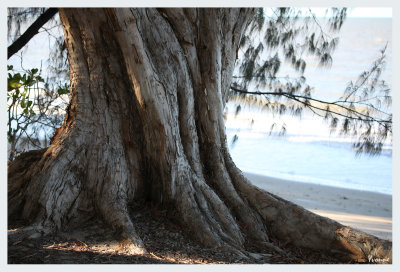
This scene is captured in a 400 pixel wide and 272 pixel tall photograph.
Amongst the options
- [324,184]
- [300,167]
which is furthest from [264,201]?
[300,167]

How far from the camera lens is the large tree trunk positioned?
3.47 m

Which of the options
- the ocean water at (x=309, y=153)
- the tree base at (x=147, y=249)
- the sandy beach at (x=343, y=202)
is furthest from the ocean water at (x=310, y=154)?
the tree base at (x=147, y=249)

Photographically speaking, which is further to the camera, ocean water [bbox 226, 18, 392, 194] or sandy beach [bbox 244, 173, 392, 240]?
ocean water [bbox 226, 18, 392, 194]

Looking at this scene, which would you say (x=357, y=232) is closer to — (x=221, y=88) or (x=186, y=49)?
(x=221, y=88)

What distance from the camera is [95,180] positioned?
3.57 m

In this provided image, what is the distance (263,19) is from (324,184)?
3629 mm

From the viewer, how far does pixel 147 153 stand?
3674mm

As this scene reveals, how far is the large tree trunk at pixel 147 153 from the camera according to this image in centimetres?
347

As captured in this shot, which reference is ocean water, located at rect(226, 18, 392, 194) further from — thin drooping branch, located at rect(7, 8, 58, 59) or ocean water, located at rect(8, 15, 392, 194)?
thin drooping branch, located at rect(7, 8, 58, 59)

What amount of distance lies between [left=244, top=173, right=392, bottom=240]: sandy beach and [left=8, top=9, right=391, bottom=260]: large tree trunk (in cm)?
257

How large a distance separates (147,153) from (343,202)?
4.75 m

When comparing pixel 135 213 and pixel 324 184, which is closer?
pixel 135 213

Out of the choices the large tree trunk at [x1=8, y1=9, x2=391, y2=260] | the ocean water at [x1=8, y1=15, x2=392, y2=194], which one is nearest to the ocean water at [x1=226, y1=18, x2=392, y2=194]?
the ocean water at [x1=8, y1=15, x2=392, y2=194]

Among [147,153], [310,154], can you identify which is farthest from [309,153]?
[147,153]
